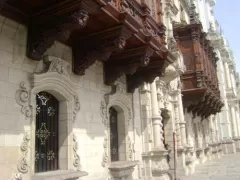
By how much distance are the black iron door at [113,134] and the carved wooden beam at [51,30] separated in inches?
144

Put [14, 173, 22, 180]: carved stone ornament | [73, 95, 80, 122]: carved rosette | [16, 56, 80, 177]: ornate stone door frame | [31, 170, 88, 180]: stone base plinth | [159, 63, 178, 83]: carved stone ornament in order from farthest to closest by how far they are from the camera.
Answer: [159, 63, 178, 83]: carved stone ornament → [73, 95, 80, 122]: carved rosette → [16, 56, 80, 177]: ornate stone door frame → [31, 170, 88, 180]: stone base plinth → [14, 173, 22, 180]: carved stone ornament

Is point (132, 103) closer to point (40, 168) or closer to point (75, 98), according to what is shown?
point (75, 98)

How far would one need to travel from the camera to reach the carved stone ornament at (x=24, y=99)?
18.4ft

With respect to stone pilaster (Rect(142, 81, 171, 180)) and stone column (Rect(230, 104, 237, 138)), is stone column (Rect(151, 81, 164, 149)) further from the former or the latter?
stone column (Rect(230, 104, 237, 138))

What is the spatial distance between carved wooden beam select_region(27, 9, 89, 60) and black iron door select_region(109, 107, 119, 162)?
12.0ft

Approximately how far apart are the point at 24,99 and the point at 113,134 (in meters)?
3.88

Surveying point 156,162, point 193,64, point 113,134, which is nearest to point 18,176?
point 113,134

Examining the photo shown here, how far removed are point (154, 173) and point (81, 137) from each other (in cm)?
397

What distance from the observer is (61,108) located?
269 inches

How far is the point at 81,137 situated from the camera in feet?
23.3

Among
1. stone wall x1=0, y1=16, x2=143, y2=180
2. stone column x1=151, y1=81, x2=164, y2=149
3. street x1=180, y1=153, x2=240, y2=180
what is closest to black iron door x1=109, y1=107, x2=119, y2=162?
stone wall x1=0, y1=16, x2=143, y2=180

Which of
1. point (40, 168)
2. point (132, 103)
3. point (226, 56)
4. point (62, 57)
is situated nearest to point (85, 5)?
point (62, 57)

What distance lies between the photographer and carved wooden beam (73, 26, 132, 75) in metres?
6.42

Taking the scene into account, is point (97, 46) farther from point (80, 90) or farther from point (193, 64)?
point (193, 64)
